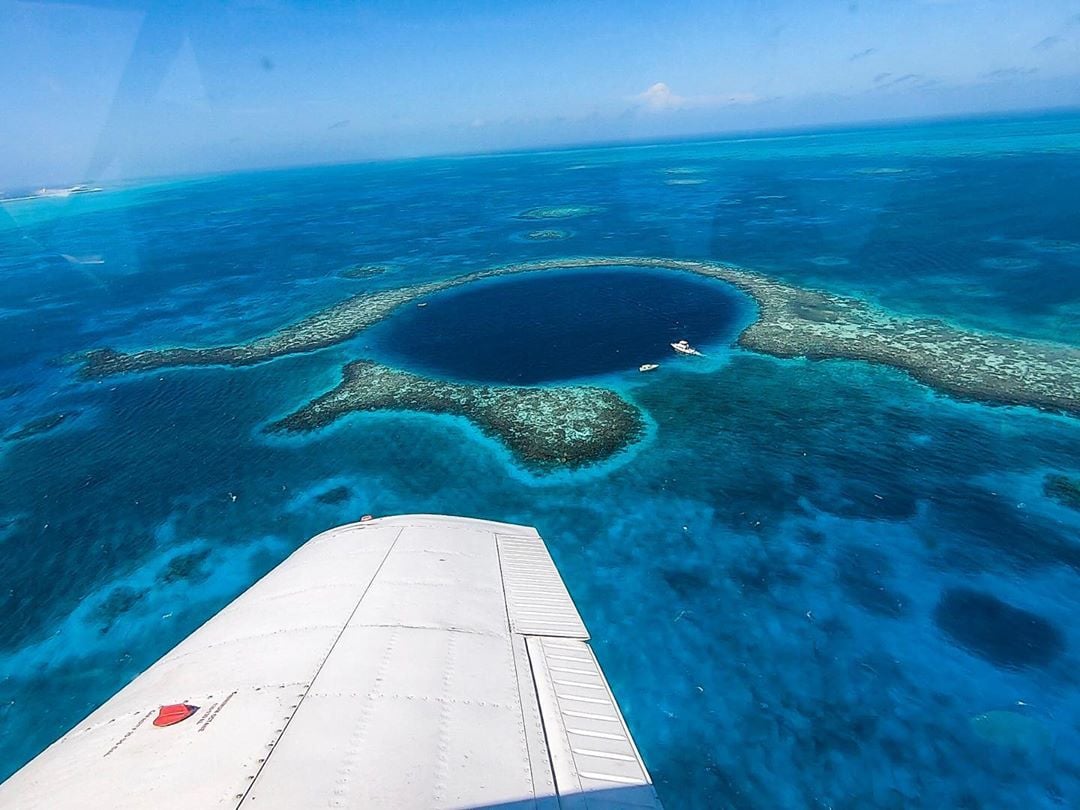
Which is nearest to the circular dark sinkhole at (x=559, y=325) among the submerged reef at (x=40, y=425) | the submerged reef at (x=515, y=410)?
the submerged reef at (x=515, y=410)

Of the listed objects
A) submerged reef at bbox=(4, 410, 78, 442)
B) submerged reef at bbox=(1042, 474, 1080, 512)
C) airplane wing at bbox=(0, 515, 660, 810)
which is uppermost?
airplane wing at bbox=(0, 515, 660, 810)

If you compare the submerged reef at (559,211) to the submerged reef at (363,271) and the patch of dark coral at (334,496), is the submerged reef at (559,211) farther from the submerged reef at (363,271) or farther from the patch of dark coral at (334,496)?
the patch of dark coral at (334,496)

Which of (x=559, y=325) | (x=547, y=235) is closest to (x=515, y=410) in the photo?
(x=559, y=325)

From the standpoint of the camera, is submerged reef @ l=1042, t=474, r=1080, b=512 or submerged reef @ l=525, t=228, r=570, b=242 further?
submerged reef @ l=525, t=228, r=570, b=242

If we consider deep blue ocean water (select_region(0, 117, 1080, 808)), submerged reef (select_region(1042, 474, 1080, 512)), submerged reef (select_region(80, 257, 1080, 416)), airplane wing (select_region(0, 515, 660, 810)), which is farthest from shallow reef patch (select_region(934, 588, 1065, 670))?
submerged reef (select_region(80, 257, 1080, 416))

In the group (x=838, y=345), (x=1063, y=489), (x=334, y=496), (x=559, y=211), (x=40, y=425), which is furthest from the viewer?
(x=559, y=211)

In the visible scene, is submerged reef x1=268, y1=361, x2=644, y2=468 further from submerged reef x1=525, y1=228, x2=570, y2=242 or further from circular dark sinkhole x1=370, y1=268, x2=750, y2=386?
submerged reef x1=525, y1=228, x2=570, y2=242

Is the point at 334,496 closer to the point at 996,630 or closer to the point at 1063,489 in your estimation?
the point at 996,630
